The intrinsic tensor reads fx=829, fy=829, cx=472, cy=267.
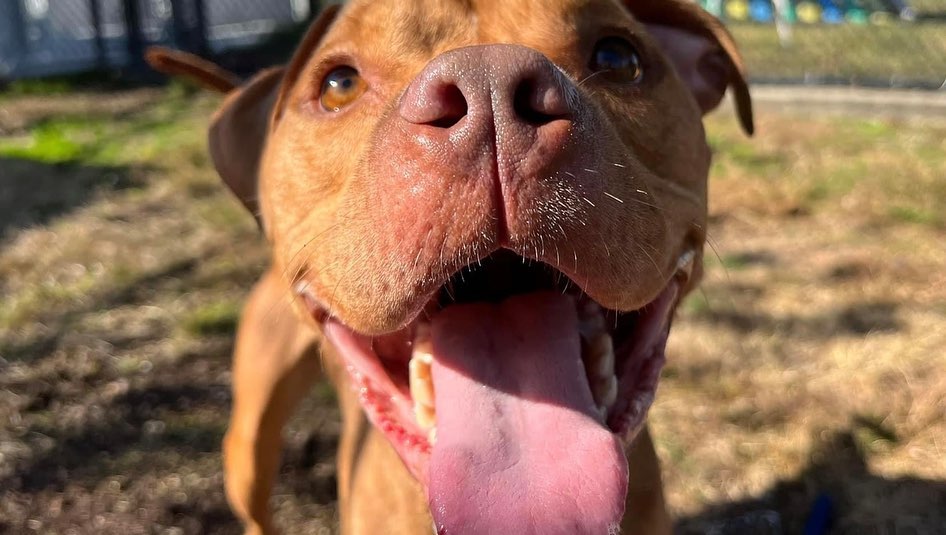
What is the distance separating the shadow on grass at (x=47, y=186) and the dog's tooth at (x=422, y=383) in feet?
17.1

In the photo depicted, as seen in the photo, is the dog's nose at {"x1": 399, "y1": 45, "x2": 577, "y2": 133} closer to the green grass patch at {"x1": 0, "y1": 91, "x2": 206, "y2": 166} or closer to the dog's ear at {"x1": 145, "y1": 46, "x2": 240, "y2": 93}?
the dog's ear at {"x1": 145, "y1": 46, "x2": 240, "y2": 93}

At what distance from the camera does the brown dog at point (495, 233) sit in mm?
1527

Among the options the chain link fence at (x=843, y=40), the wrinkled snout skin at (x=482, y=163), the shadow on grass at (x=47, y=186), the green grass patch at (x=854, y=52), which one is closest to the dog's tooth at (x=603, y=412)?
the wrinkled snout skin at (x=482, y=163)

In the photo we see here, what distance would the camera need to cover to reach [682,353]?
4344 mm

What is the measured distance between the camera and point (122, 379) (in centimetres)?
425

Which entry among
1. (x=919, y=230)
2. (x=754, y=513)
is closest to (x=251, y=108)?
(x=754, y=513)

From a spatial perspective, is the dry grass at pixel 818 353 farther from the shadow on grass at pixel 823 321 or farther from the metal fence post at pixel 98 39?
the metal fence post at pixel 98 39

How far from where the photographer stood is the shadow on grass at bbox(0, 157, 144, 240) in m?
6.37

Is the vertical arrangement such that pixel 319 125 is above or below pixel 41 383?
above

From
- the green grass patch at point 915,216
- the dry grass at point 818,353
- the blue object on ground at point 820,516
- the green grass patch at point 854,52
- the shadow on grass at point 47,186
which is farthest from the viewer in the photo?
the green grass patch at point 854,52

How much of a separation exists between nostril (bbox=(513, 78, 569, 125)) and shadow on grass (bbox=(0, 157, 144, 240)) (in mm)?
5681

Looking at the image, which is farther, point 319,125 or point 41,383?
point 41,383

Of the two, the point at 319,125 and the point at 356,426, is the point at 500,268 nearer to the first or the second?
the point at 319,125

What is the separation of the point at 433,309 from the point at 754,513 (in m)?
1.94
